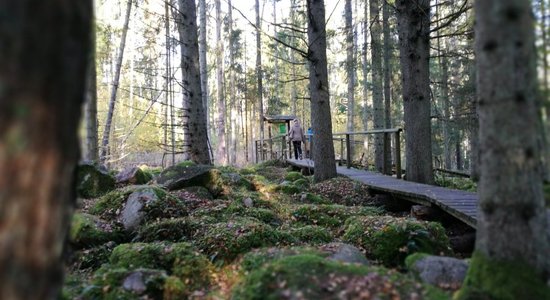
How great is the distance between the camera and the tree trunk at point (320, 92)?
381 inches

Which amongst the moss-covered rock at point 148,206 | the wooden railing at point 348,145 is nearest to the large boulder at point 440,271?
the moss-covered rock at point 148,206

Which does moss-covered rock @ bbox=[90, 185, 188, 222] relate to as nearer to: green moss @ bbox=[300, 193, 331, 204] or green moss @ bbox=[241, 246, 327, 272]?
green moss @ bbox=[241, 246, 327, 272]

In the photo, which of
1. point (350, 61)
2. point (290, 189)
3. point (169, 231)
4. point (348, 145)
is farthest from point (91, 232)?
point (350, 61)

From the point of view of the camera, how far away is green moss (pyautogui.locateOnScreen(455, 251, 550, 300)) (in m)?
2.38

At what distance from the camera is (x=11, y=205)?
4.55 feet

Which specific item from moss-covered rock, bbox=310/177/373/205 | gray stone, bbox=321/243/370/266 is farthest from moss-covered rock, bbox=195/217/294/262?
moss-covered rock, bbox=310/177/373/205

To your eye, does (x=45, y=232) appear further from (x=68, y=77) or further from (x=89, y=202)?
(x=89, y=202)

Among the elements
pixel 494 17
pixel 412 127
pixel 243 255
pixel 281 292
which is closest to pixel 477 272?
pixel 281 292

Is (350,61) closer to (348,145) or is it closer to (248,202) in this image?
(348,145)

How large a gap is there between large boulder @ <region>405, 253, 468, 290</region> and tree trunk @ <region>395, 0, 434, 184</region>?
18.0 feet

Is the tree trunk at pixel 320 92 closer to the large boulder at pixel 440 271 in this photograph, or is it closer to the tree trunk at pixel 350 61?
the large boulder at pixel 440 271

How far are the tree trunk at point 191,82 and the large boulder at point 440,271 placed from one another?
8165mm

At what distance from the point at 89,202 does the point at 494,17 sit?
24.3ft

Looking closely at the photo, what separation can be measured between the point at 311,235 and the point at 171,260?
1751mm
